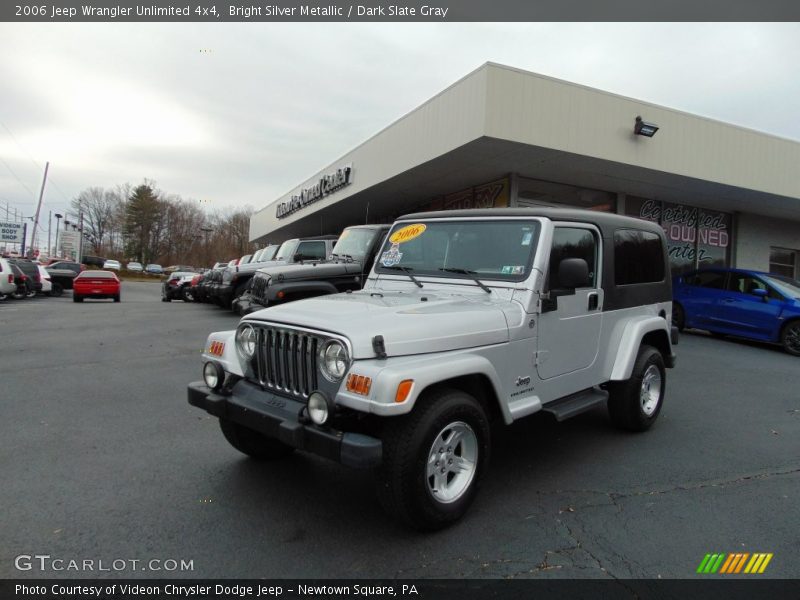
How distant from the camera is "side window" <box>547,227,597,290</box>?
4.04 m

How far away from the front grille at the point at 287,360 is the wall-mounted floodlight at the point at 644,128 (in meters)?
11.9

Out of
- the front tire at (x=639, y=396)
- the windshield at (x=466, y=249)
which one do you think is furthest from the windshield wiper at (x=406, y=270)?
the front tire at (x=639, y=396)

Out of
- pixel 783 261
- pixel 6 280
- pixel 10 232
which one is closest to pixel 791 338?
pixel 783 261

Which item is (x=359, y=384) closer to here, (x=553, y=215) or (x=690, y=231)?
(x=553, y=215)

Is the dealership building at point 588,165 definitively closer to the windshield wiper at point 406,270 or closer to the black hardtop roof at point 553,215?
the black hardtop roof at point 553,215

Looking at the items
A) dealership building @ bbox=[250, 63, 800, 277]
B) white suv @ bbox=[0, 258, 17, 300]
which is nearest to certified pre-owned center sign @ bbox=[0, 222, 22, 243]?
white suv @ bbox=[0, 258, 17, 300]

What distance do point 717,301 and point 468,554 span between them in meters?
10.9

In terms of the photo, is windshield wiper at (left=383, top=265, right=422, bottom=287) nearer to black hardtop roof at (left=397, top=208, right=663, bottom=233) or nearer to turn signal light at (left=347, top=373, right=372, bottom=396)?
black hardtop roof at (left=397, top=208, right=663, bottom=233)

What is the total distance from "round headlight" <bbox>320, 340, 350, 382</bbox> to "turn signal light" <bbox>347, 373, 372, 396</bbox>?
0.30 ft

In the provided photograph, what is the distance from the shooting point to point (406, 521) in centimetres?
293

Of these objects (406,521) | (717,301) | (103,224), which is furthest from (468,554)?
(103,224)

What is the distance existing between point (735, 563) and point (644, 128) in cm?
1170
